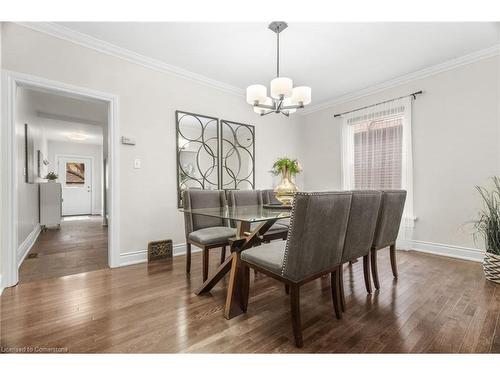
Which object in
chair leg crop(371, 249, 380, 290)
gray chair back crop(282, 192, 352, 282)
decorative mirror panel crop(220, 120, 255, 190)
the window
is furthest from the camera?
decorative mirror panel crop(220, 120, 255, 190)

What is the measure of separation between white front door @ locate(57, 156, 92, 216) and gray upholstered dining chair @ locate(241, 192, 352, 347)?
28.0 feet

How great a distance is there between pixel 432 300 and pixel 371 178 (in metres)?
2.21

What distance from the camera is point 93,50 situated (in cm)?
247

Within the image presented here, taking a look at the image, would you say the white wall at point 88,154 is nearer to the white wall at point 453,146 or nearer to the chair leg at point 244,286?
the chair leg at point 244,286

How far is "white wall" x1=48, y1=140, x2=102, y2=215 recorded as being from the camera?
7.39 m

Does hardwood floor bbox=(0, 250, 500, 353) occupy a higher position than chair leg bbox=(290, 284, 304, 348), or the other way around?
chair leg bbox=(290, 284, 304, 348)

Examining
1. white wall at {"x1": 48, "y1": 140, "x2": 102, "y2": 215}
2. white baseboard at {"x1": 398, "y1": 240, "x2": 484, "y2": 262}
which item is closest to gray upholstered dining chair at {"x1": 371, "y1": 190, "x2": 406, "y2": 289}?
white baseboard at {"x1": 398, "y1": 240, "x2": 484, "y2": 262}

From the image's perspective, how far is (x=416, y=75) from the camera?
10.5 feet

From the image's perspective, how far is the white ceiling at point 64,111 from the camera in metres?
3.77

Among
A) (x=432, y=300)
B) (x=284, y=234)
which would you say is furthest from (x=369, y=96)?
(x=432, y=300)

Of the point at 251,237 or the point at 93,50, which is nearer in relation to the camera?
the point at 251,237

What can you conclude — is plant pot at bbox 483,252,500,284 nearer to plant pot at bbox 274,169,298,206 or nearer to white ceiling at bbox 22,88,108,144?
plant pot at bbox 274,169,298,206

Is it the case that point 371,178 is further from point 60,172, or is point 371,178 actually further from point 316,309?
point 60,172

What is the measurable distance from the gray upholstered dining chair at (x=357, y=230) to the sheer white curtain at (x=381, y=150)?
6.37 feet
